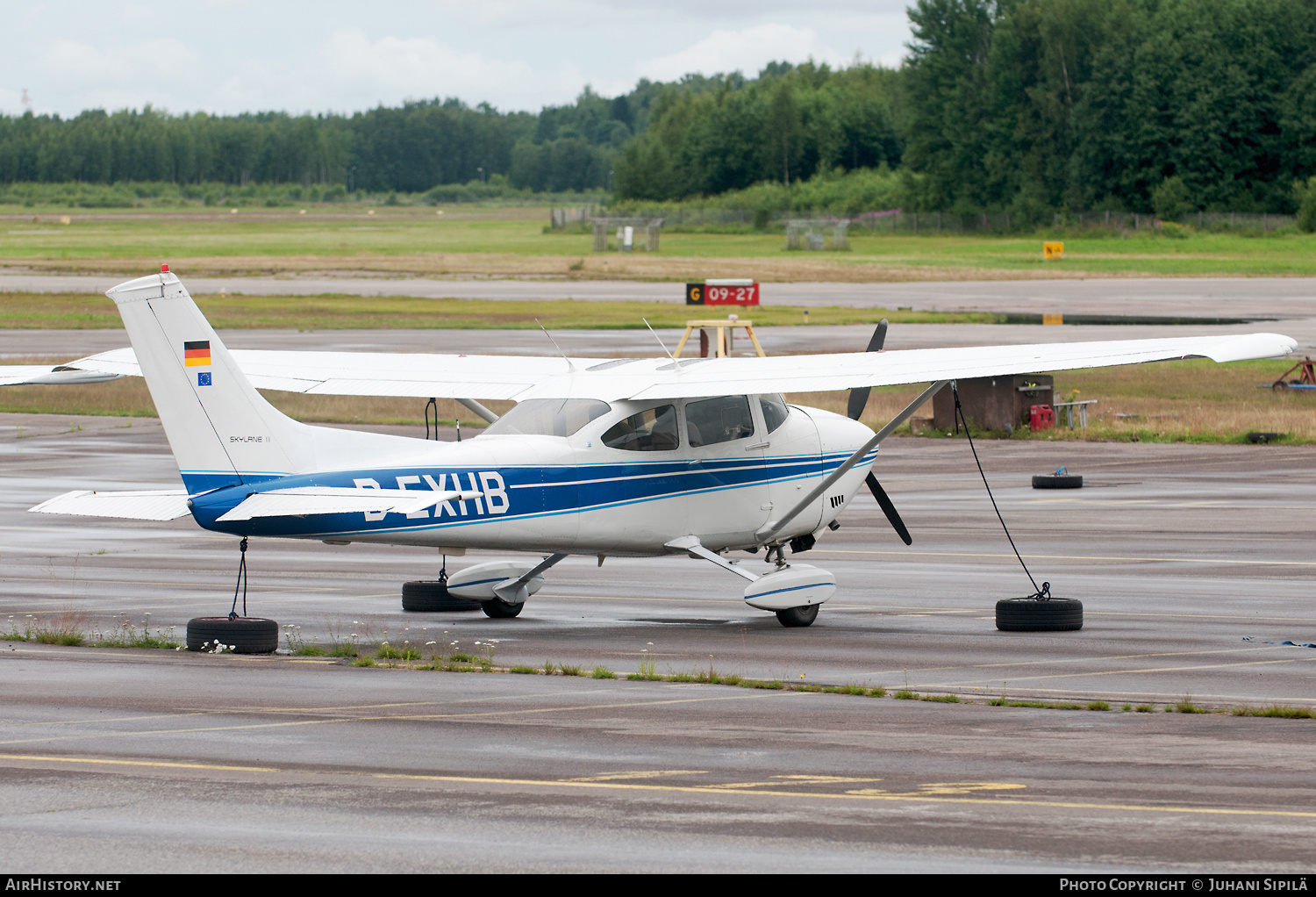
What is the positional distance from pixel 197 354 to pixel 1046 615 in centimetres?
783

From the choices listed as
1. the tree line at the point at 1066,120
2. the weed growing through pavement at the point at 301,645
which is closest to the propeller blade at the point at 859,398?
the weed growing through pavement at the point at 301,645

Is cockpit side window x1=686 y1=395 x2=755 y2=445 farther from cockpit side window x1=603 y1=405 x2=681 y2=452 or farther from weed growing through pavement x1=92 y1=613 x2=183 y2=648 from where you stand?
weed growing through pavement x1=92 y1=613 x2=183 y2=648

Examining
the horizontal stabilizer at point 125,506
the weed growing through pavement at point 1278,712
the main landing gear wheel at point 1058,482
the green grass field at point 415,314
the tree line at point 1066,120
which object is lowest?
the green grass field at point 415,314

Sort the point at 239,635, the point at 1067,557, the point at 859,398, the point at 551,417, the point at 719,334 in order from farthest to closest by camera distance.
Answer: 1. the point at 719,334
2. the point at 1067,557
3. the point at 859,398
4. the point at 551,417
5. the point at 239,635

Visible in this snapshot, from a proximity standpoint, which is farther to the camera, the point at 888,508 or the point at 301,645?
the point at 888,508

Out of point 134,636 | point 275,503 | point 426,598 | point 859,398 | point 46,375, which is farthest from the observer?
point 859,398

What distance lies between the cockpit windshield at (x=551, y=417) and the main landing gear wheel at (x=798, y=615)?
262 cm

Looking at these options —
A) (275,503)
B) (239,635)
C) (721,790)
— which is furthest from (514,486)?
(721,790)

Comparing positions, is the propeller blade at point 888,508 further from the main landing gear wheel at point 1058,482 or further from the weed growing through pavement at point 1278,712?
the main landing gear wheel at point 1058,482

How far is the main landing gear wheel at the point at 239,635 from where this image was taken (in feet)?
45.2

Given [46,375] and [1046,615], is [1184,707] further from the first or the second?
[46,375]

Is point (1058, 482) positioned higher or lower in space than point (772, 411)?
lower

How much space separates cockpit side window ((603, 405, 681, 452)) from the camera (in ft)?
48.8

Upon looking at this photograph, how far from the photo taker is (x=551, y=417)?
1483 cm
